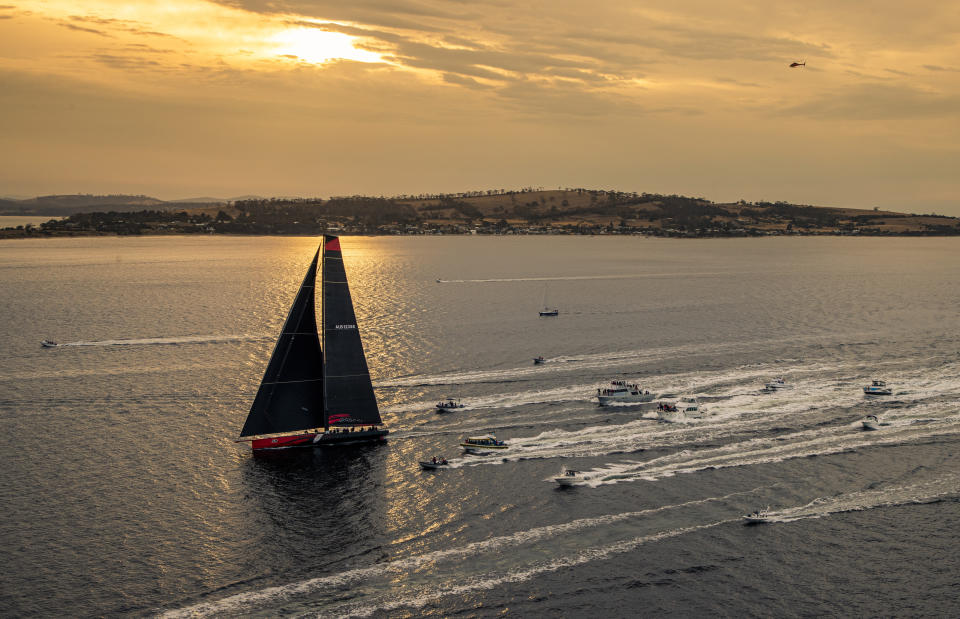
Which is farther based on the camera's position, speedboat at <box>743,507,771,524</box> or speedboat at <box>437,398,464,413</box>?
speedboat at <box>437,398,464,413</box>

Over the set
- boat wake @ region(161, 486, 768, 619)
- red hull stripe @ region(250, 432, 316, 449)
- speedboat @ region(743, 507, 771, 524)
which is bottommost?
boat wake @ region(161, 486, 768, 619)

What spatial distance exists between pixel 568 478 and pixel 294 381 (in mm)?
28069

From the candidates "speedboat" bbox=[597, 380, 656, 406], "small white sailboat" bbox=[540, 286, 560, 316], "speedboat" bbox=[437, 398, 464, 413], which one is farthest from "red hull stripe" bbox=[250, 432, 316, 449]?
"small white sailboat" bbox=[540, 286, 560, 316]

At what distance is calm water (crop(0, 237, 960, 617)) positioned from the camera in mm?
47312

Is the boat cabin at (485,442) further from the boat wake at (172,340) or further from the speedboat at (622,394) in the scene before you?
the boat wake at (172,340)

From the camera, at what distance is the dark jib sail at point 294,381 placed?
70.6 meters

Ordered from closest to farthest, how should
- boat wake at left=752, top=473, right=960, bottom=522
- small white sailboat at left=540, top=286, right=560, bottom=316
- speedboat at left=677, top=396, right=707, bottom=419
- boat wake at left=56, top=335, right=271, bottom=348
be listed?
1. boat wake at left=752, top=473, right=960, bottom=522
2. speedboat at left=677, top=396, right=707, bottom=419
3. boat wake at left=56, top=335, right=271, bottom=348
4. small white sailboat at left=540, top=286, right=560, bottom=316

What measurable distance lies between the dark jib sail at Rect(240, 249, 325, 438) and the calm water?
370 centimetres

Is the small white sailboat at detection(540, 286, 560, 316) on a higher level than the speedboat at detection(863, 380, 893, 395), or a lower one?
higher

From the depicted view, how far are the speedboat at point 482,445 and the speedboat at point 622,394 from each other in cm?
1653

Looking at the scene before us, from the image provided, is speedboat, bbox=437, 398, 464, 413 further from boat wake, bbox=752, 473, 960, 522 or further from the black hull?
boat wake, bbox=752, 473, 960, 522

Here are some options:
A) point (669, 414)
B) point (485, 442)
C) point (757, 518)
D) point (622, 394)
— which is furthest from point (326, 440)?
point (757, 518)

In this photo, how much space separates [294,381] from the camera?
236 ft

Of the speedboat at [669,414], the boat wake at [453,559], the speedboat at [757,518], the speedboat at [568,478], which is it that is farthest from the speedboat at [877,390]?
the speedboat at [568,478]
